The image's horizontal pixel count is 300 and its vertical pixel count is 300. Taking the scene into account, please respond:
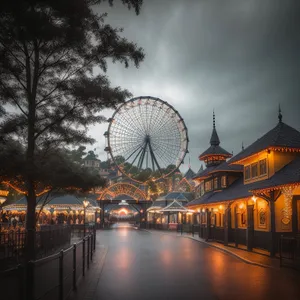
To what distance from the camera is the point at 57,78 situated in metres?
15.8

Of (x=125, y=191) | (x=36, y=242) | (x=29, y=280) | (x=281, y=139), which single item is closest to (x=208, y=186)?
(x=281, y=139)

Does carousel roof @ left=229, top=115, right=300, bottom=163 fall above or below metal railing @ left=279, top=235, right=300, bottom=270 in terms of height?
above

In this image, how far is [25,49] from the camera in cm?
1405

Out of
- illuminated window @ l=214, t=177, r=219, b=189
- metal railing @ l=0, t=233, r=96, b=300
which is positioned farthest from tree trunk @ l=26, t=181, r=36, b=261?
illuminated window @ l=214, t=177, r=219, b=189

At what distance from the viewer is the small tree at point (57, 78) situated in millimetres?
13336

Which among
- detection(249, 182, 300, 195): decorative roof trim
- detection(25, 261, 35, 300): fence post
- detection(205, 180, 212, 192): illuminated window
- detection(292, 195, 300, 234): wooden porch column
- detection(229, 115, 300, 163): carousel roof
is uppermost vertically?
detection(229, 115, 300, 163): carousel roof

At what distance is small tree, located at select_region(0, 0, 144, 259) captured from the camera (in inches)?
525

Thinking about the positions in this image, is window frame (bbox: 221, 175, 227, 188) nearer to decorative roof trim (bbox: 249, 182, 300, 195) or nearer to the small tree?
decorative roof trim (bbox: 249, 182, 300, 195)

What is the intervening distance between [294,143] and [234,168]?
11.1 m

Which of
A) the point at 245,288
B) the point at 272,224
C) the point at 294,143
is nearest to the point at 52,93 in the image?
the point at 245,288

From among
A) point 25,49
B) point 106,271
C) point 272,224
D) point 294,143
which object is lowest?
point 106,271

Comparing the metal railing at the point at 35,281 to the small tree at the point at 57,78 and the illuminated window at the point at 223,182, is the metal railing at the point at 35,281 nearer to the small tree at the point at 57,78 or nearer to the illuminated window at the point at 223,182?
the small tree at the point at 57,78

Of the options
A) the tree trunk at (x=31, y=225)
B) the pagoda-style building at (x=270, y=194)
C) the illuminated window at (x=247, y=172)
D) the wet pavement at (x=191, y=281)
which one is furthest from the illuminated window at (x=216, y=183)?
the tree trunk at (x=31, y=225)

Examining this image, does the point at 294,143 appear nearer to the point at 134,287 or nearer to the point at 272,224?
the point at 272,224
